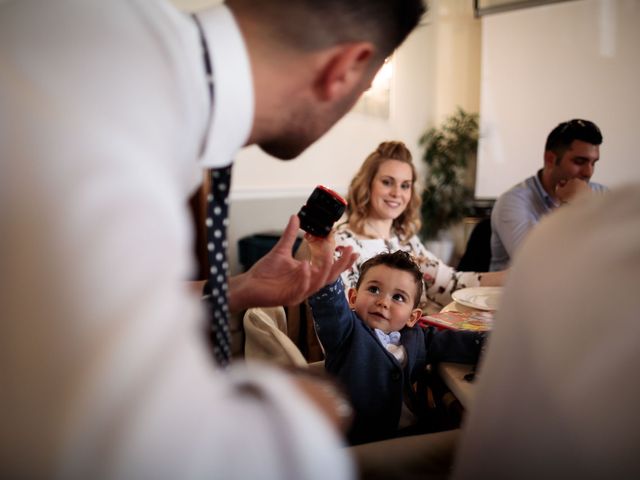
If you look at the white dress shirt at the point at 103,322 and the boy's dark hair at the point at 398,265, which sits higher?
the white dress shirt at the point at 103,322

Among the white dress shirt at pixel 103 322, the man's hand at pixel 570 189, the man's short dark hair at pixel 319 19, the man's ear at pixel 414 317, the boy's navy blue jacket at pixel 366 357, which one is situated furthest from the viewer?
the man's hand at pixel 570 189

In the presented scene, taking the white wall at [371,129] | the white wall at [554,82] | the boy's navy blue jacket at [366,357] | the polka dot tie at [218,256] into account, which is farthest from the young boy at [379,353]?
the white wall at [554,82]

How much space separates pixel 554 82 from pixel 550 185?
203 centimetres

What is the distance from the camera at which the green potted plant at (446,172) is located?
3480mm

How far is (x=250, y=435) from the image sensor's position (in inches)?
11.5

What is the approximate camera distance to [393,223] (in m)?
1.57

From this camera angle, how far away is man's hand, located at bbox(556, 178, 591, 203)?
1.49m

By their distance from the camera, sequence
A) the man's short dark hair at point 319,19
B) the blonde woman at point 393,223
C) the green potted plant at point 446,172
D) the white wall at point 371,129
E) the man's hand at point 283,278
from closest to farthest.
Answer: the man's short dark hair at point 319,19, the man's hand at point 283,278, the blonde woman at point 393,223, the white wall at point 371,129, the green potted plant at point 446,172

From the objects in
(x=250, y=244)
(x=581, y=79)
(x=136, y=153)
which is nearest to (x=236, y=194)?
(x=250, y=244)

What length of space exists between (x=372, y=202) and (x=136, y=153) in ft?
4.12

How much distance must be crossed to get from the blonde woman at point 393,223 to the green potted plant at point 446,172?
1.83 meters

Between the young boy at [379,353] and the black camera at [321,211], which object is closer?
the black camera at [321,211]

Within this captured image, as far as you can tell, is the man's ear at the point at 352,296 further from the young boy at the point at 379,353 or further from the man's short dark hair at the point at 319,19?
the man's short dark hair at the point at 319,19

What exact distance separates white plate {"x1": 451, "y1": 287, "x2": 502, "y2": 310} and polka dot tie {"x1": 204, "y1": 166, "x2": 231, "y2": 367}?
705mm
